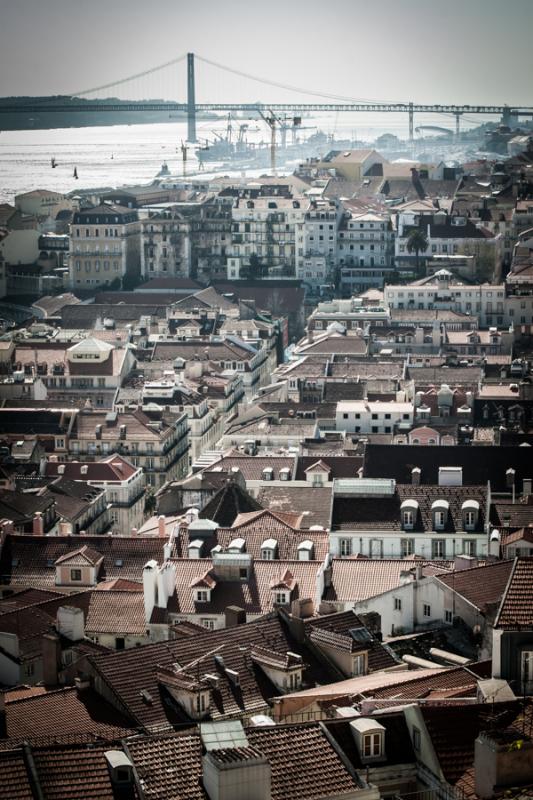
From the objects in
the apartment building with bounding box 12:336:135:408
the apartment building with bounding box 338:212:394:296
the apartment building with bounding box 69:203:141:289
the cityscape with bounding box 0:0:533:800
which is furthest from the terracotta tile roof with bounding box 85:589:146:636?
the apartment building with bounding box 69:203:141:289

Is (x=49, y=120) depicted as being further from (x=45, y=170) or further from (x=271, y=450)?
(x=271, y=450)

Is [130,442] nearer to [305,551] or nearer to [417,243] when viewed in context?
[305,551]

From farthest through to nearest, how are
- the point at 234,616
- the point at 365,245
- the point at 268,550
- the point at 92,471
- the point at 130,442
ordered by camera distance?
the point at 365,245, the point at 130,442, the point at 92,471, the point at 268,550, the point at 234,616

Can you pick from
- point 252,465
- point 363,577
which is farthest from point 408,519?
point 252,465

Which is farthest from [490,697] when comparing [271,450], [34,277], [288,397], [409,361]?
[34,277]

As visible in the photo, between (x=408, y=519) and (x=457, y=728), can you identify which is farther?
(x=408, y=519)

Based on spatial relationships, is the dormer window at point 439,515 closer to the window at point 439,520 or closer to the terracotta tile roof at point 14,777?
the window at point 439,520

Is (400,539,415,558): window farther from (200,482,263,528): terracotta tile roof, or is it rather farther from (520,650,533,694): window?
(520,650,533,694): window
